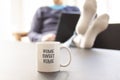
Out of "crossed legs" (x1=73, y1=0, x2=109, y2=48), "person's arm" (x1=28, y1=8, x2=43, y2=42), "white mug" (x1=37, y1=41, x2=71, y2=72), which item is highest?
"white mug" (x1=37, y1=41, x2=71, y2=72)

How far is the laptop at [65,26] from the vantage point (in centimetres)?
185

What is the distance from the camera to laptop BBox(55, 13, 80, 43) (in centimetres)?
185

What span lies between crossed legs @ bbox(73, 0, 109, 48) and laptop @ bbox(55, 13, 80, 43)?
0.61 meters

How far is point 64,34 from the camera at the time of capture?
1845 mm

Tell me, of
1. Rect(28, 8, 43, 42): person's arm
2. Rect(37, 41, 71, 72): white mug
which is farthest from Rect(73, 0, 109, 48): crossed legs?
Rect(28, 8, 43, 42): person's arm

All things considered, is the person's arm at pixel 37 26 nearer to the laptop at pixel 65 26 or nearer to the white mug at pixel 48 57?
the laptop at pixel 65 26

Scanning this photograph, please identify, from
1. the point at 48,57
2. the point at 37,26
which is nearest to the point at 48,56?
the point at 48,57

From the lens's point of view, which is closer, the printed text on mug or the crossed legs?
the printed text on mug

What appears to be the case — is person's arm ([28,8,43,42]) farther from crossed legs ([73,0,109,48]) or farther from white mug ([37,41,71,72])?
white mug ([37,41,71,72])

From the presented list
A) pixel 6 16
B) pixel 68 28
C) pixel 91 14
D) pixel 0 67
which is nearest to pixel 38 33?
pixel 6 16

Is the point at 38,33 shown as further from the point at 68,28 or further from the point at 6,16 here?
the point at 68,28

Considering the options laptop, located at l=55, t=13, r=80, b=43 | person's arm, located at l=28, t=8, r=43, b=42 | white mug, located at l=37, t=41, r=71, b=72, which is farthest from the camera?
person's arm, located at l=28, t=8, r=43, b=42

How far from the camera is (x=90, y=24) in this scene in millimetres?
1205

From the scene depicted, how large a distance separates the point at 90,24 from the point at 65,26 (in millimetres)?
666
